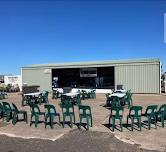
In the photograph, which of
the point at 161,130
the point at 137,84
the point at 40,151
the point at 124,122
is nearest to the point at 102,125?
the point at 124,122

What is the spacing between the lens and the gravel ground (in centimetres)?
754

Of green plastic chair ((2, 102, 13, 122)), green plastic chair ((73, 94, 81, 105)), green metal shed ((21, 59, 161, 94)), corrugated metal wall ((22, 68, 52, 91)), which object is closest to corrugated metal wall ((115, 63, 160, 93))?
green metal shed ((21, 59, 161, 94))

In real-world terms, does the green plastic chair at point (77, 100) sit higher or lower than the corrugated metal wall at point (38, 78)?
lower

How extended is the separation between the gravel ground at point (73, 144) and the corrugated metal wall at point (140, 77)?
719 inches

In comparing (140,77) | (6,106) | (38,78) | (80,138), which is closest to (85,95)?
(140,77)

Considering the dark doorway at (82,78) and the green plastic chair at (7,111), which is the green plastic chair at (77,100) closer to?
the green plastic chair at (7,111)

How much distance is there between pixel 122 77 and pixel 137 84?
1.71m

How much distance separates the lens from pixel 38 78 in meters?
31.8

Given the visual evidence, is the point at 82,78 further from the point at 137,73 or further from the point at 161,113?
the point at 161,113

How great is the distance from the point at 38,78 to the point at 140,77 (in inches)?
465

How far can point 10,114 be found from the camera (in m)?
12.3

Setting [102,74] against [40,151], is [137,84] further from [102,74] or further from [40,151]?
[40,151]

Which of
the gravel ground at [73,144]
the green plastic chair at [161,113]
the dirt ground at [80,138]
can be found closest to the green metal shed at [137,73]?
the green plastic chair at [161,113]

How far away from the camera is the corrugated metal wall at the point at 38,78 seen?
1226 inches
